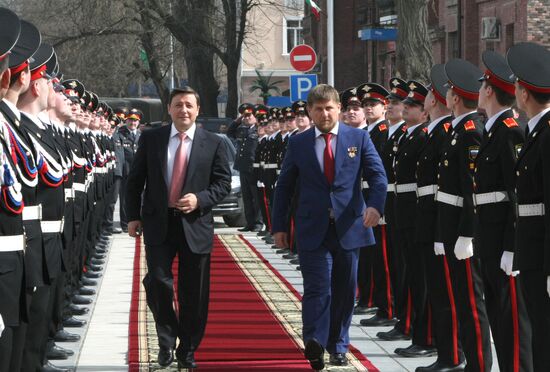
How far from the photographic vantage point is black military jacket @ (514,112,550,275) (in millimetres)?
7277

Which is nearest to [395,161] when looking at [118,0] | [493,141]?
[493,141]

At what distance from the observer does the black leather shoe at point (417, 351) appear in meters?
10.6

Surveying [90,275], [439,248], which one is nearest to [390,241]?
[439,248]

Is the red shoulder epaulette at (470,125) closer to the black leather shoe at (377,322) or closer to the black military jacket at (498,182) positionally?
the black military jacket at (498,182)

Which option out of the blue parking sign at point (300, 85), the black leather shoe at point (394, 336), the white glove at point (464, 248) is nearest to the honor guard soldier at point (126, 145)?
the blue parking sign at point (300, 85)

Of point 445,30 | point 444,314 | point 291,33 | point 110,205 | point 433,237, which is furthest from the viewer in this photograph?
point 291,33

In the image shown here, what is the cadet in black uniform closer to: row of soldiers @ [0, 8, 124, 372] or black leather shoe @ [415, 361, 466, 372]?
black leather shoe @ [415, 361, 466, 372]

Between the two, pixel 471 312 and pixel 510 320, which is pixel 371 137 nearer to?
pixel 471 312

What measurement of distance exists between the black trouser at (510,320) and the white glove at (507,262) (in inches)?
6.8

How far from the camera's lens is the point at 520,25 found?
3131cm

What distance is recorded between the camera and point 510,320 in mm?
8250

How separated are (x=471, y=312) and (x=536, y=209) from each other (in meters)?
2.02

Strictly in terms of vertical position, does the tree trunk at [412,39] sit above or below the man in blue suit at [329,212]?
above

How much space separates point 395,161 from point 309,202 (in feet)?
4.64
